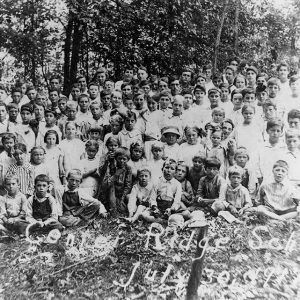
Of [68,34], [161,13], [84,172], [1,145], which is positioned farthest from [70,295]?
[161,13]

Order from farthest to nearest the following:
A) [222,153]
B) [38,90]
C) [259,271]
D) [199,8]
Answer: [38,90]
[199,8]
[222,153]
[259,271]

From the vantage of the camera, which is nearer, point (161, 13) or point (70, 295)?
point (70, 295)

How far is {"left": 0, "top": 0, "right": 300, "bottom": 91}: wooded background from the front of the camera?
423cm

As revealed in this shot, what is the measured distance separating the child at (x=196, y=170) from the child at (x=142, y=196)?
0.39 meters

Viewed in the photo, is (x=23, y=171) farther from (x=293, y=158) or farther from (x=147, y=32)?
(x=293, y=158)

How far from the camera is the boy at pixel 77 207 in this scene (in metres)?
4.02

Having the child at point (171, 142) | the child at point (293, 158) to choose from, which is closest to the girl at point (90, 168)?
the child at point (171, 142)

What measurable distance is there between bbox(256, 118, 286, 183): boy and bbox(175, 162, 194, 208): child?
0.68 metres

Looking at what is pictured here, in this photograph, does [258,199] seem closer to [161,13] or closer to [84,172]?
[84,172]

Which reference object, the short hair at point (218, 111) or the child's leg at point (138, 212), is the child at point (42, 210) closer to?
the child's leg at point (138, 212)

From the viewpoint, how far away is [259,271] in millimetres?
3732

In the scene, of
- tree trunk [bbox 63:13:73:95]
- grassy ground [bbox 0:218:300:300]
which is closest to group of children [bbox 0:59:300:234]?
grassy ground [bbox 0:218:300:300]

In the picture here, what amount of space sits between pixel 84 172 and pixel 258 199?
5.70 feet

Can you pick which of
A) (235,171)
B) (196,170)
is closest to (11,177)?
(196,170)
